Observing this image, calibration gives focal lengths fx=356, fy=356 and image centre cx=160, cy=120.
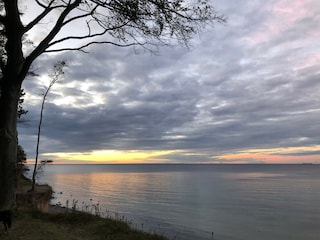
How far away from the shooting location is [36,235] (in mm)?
10500

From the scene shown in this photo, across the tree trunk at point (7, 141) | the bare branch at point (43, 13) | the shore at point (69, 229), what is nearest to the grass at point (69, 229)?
the shore at point (69, 229)

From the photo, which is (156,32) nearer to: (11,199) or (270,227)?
(11,199)

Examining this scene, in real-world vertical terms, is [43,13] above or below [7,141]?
above

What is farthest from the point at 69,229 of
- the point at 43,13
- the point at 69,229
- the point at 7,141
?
the point at 43,13

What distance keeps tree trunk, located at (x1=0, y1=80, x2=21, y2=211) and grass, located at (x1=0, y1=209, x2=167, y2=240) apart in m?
2.38

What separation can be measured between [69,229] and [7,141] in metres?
6.97

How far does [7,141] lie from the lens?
24.2 ft

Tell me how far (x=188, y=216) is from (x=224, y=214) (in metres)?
4.70

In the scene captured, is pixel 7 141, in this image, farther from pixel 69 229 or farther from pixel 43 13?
pixel 69 229

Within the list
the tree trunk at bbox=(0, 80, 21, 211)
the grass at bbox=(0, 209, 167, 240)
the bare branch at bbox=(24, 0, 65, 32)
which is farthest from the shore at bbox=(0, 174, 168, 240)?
the bare branch at bbox=(24, 0, 65, 32)

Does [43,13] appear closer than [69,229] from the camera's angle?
Yes

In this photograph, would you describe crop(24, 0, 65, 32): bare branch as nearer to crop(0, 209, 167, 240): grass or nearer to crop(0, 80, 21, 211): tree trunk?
crop(0, 80, 21, 211): tree trunk

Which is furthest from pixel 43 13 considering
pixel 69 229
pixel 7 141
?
pixel 69 229

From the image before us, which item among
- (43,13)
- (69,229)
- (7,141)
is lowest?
(69,229)
